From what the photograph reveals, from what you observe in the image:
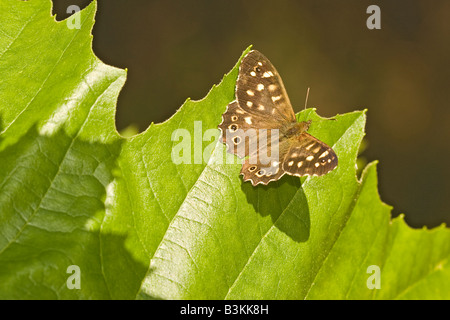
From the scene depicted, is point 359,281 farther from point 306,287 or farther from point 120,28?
point 120,28

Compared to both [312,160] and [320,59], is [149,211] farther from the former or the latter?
[320,59]

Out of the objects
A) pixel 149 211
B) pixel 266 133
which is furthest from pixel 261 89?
pixel 149 211

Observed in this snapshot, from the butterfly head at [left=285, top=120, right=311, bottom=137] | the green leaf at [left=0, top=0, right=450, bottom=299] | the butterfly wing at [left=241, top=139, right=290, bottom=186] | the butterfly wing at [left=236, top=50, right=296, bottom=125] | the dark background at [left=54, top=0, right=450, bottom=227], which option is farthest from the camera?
the dark background at [left=54, top=0, right=450, bottom=227]

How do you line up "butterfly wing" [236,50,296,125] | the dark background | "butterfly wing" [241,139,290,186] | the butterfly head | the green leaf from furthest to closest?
the dark background, "butterfly wing" [236,50,296,125], the butterfly head, "butterfly wing" [241,139,290,186], the green leaf

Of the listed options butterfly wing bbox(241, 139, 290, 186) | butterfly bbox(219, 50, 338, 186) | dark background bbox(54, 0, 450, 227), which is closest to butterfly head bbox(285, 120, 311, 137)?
butterfly bbox(219, 50, 338, 186)

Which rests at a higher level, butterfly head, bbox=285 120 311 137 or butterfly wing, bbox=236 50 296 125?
butterfly wing, bbox=236 50 296 125

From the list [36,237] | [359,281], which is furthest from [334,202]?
[36,237]

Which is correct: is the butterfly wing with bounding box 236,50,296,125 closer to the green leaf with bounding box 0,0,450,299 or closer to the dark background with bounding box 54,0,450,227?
the green leaf with bounding box 0,0,450,299

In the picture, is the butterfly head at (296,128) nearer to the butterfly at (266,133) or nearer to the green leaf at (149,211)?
the butterfly at (266,133)

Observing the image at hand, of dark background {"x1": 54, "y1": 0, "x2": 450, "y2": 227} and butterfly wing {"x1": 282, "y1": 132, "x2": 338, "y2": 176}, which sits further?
dark background {"x1": 54, "y1": 0, "x2": 450, "y2": 227}
